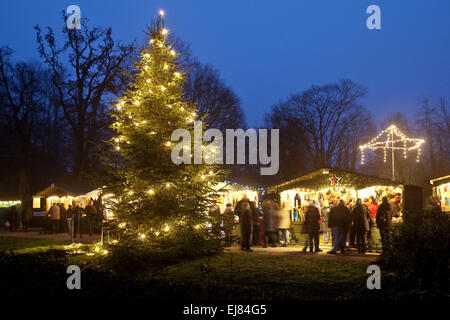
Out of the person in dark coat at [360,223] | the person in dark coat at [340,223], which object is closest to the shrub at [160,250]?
the person in dark coat at [340,223]

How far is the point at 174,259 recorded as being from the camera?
11.2 meters

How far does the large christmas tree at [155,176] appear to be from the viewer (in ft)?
37.7

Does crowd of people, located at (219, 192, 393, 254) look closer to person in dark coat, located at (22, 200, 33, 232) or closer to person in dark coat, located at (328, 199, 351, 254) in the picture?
person in dark coat, located at (328, 199, 351, 254)

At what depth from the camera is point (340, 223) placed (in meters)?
13.2

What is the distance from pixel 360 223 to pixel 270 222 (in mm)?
3573

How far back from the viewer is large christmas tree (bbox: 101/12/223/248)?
1148 centimetres

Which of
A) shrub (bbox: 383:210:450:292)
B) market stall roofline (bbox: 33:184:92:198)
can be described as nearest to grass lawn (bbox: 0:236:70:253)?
market stall roofline (bbox: 33:184:92:198)

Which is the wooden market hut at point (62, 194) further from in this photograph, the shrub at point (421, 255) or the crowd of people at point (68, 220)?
the shrub at point (421, 255)

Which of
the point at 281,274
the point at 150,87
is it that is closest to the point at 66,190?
the point at 150,87

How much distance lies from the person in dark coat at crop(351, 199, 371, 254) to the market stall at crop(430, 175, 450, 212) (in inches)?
346

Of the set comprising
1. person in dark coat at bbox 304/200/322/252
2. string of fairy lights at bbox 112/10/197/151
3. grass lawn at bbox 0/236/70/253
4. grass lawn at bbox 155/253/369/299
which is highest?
string of fairy lights at bbox 112/10/197/151

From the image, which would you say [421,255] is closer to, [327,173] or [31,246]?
[327,173]
